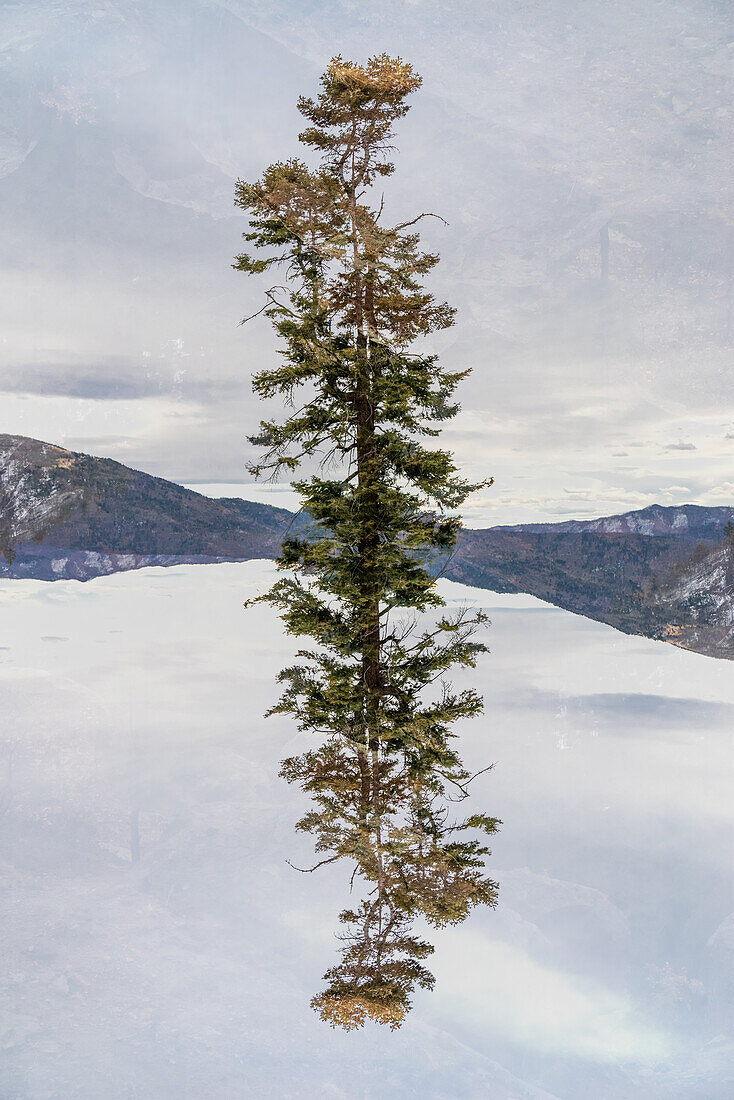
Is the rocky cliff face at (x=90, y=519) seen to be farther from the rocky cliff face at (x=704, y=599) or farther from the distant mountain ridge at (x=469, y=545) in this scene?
the rocky cliff face at (x=704, y=599)

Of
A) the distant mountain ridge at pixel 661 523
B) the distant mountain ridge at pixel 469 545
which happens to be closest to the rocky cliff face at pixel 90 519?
the distant mountain ridge at pixel 469 545

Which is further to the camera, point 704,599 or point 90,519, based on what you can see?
point 704,599

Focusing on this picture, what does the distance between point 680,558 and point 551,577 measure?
4.89 metres

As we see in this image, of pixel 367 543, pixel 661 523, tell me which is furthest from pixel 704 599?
pixel 367 543

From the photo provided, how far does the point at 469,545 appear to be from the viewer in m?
24.9

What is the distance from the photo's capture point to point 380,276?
40.8ft

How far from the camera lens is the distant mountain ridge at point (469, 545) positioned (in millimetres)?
23297

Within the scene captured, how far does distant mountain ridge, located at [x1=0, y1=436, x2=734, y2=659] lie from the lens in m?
23.3

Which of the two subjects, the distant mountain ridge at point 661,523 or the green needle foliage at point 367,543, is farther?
the distant mountain ridge at point 661,523

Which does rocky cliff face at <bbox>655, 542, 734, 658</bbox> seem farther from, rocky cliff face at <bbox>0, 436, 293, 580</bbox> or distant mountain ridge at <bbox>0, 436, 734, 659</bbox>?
rocky cliff face at <bbox>0, 436, 293, 580</bbox>

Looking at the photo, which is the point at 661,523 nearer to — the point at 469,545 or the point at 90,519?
the point at 469,545

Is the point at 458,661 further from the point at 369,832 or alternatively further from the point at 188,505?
the point at 188,505

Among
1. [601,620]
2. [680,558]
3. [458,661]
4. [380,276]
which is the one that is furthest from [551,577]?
[380,276]

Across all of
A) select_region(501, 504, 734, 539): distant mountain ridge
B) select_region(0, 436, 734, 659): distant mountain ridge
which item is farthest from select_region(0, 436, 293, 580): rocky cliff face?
select_region(501, 504, 734, 539): distant mountain ridge
